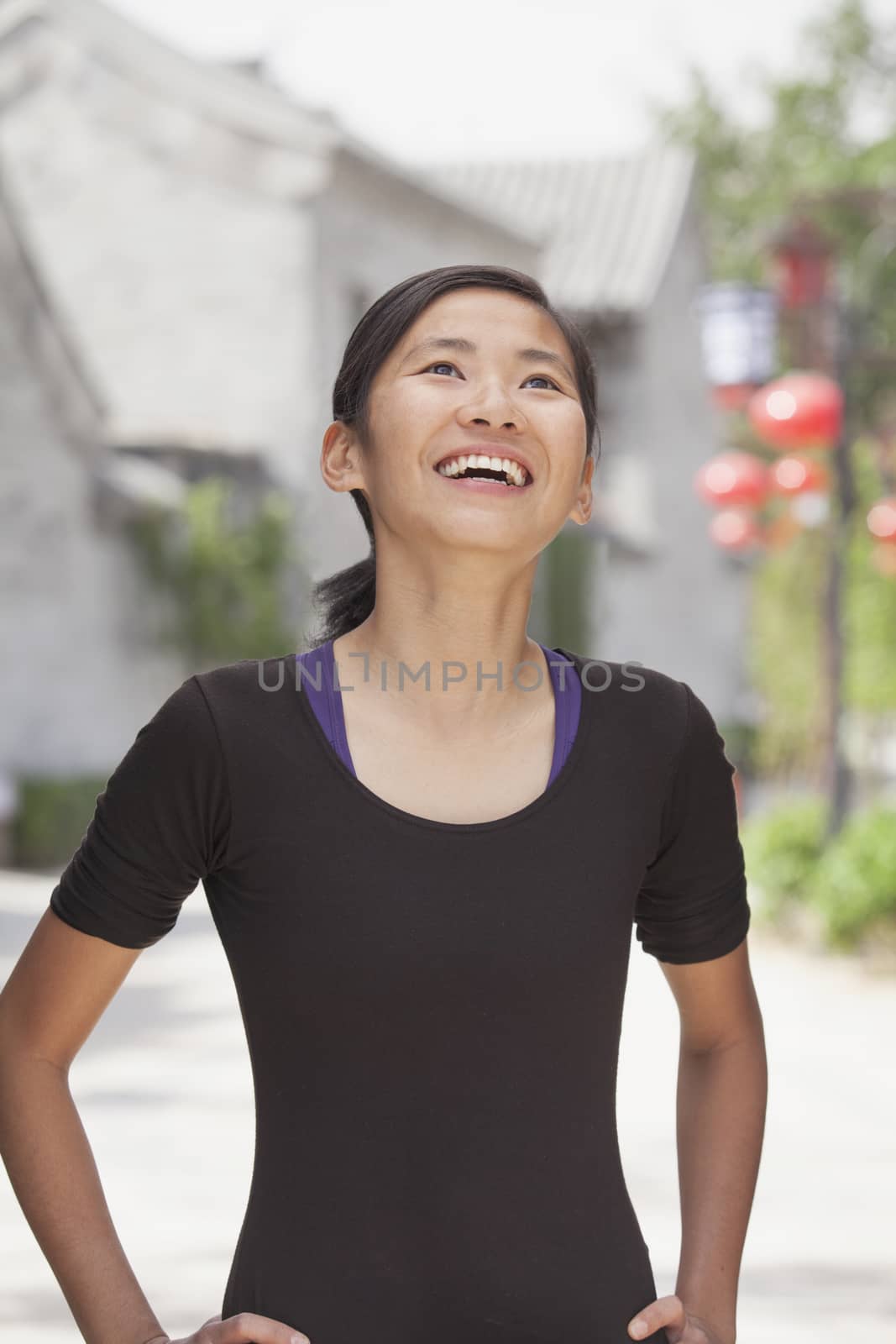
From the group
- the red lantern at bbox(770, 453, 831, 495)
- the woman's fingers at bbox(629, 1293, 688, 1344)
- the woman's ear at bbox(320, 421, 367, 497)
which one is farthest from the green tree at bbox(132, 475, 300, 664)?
the woman's fingers at bbox(629, 1293, 688, 1344)

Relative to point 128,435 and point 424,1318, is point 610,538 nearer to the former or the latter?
point 128,435

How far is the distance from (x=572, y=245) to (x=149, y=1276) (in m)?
20.9

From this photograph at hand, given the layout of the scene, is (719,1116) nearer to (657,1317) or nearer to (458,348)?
(657,1317)

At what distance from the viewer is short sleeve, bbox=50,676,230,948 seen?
151 centimetres

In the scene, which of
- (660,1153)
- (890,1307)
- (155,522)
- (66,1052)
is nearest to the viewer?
(66,1052)

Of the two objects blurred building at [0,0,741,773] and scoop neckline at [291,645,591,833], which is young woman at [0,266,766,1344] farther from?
blurred building at [0,0,741,773]

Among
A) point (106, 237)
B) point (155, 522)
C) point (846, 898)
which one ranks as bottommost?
point (846, 898)

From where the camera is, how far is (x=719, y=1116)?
1.72m

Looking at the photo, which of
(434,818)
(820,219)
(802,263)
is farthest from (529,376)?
(820,219)

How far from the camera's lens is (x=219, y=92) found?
16.4 metres

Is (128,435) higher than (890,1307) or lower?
higher

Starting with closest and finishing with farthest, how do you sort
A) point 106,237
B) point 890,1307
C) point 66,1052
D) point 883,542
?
point 66,1052 → point 890,1307 → point 883,542 → point 106,237

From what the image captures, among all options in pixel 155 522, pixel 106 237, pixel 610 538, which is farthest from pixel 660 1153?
pixel 610 538

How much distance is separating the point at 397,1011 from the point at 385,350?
0.65 meters
